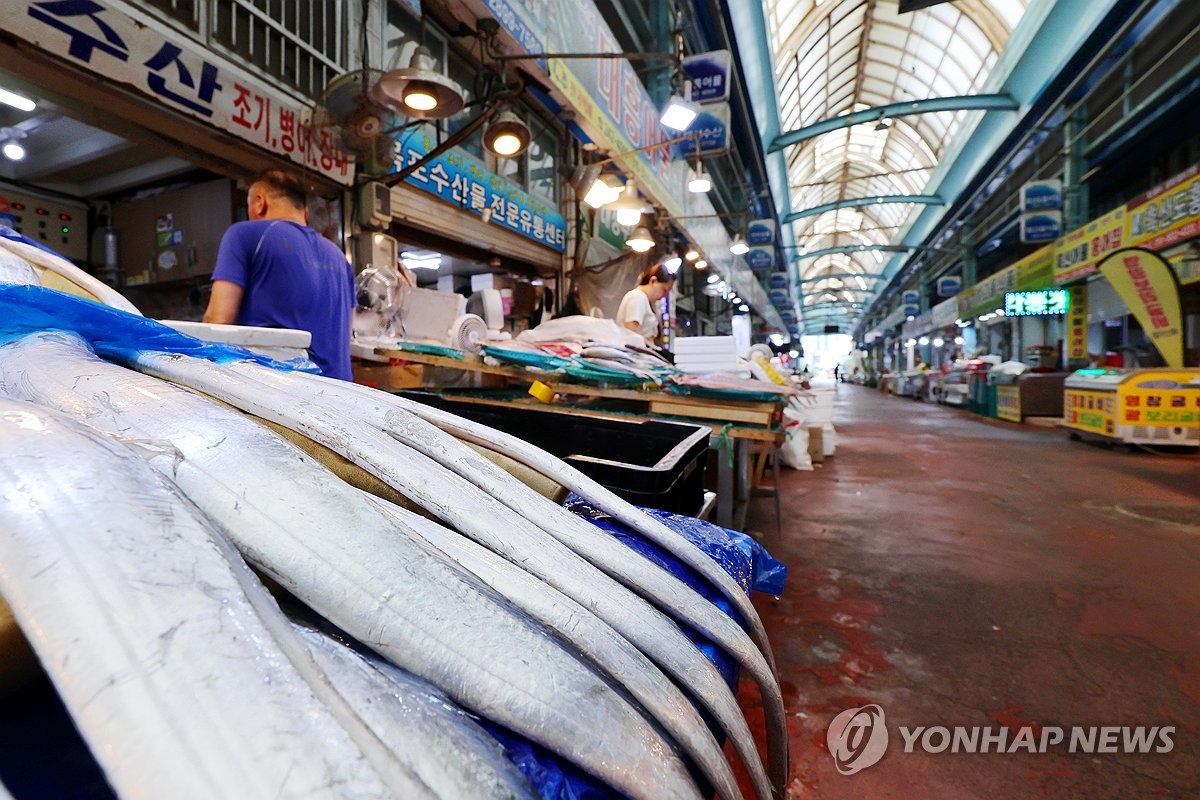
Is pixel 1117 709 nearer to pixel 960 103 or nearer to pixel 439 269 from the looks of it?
pixel 439 269

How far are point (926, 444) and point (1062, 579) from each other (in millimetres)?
5591

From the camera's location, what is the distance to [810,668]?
206 cm

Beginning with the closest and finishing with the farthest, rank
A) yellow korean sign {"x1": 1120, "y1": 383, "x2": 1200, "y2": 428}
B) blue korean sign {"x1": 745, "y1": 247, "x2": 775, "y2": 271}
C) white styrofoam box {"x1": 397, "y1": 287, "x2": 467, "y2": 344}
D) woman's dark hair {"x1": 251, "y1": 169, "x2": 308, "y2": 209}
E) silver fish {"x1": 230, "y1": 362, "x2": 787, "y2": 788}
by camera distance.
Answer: silver fish {"x1": 230, "y1": 362, "x2": 787, "y2": 788}, woman's dark hair {"x1": 251, "y1": 169, "x2": 308, "y2": 209}, white styrofoam box {"x1": 397, "y1": 287, "x2": 467, "y2": 344}, yellow korean sign {"x1": 1120, "y1": 383, "x2": 1200, "y2": 428}, blue korean sign {"x1": 745, "y1": 247, "x2": 775, "y2": 271}

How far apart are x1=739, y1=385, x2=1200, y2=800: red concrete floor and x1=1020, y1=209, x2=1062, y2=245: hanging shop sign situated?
10.4 meters

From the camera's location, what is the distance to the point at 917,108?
545 inches

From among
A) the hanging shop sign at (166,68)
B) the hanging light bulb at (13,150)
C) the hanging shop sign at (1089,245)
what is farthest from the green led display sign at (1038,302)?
the hanging light bulb at (13,150)

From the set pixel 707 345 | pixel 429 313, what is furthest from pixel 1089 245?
pixel 429 313

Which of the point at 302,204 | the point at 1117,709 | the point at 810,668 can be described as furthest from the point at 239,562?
the point at 1117,709

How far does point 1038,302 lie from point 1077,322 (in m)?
0.91

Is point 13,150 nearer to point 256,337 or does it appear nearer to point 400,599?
point 256,337

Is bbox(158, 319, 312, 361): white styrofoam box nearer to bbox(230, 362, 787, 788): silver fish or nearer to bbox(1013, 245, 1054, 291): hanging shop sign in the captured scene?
bbox(230, 362, 787, 788): silver fish

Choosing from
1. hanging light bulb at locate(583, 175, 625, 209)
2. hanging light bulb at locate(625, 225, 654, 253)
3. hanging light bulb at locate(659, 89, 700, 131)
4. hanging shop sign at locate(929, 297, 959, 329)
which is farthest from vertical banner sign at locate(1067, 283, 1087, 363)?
hanging light bulb at locate(583, 175, 625, 209)

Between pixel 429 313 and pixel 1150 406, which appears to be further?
pixel 1150 406

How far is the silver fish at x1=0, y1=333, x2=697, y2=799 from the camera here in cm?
49
